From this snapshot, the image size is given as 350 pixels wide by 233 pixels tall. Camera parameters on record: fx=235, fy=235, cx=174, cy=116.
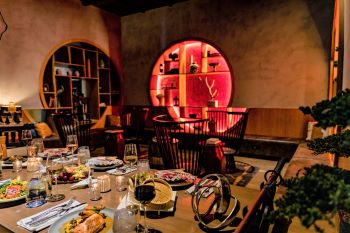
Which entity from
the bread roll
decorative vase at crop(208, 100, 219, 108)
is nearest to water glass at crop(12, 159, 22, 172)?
the bread roll

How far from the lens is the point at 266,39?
456 centimetres

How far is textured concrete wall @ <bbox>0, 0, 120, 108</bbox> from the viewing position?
460 centimetres

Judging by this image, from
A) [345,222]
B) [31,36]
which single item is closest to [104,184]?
[345,222]

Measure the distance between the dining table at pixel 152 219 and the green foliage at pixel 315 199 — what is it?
57 cm

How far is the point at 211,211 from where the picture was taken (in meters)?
1.05

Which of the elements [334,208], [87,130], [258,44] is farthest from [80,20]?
[334,208]

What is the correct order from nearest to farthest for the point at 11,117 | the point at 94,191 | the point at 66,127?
1. the point at 94,191
2. the point at 66,127
3. the point at 11,117

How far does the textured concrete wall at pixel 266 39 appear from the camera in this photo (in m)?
4.18

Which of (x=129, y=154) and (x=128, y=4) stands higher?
(x=128, y=4)

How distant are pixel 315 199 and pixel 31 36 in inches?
231

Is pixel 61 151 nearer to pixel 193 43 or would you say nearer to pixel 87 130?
pixel 87 130

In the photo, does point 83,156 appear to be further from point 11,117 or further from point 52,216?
point 11,117

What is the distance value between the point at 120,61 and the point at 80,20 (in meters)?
1.54

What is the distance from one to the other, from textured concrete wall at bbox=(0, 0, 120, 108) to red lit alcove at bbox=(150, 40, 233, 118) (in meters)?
2.22
